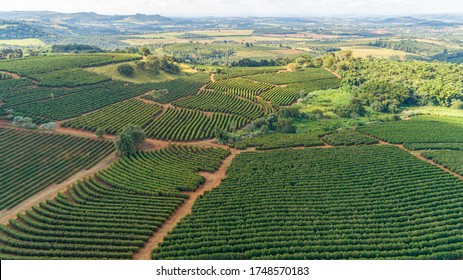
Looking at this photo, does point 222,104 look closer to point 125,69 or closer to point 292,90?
point 292,90

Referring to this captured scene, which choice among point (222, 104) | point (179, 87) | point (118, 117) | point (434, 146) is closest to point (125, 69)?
point (179, 87)

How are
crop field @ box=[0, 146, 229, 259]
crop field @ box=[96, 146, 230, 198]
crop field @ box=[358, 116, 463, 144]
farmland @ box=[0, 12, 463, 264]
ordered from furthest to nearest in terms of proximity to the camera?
1. crop field @ box=[358, 116, 463, 144]
2. crop field @ box=[96, 146, 230, 198]
3. farmland @ box=[0, 12, 463, 264]
4. crop field @ box=[0, 146, 229, 259]

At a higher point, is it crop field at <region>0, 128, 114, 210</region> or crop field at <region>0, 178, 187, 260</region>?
crop field at <region>0, 128, 114, 210</region>

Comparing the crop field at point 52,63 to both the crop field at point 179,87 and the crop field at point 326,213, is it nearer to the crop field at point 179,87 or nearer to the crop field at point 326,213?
the crop field at point 179,87

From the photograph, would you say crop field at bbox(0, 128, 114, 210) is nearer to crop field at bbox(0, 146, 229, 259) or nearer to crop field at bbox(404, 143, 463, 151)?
crop field at bbox(0, 146, 229, 259)

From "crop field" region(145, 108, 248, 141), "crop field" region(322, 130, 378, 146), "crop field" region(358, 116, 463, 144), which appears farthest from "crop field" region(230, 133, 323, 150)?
"crop field" region(358, 116, 463, 144)

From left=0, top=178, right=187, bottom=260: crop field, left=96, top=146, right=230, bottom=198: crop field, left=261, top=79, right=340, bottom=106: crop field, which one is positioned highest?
left=261, top=79, right=340, bottom=106: crop field
